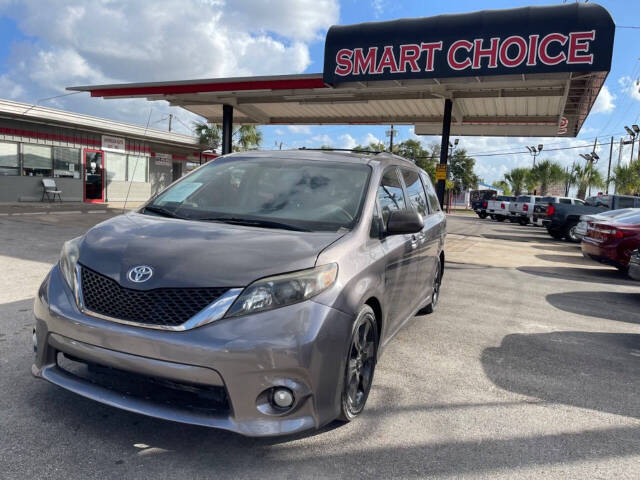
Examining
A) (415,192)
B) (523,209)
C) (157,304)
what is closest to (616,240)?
(415,192)

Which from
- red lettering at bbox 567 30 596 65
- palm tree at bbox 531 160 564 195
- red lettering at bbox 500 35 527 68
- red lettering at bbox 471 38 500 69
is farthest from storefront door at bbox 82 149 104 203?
palm tree at bbox 531 160 564 195

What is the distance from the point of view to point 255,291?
2.48 m

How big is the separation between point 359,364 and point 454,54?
33.3ft

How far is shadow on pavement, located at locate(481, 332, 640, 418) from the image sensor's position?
3.74 metres

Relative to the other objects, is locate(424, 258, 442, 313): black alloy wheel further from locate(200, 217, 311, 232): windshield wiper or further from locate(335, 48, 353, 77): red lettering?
locate(335, 48, 353, 77): red lettering

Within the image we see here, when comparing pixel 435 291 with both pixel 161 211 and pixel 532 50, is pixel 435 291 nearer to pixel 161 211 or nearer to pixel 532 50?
pixel 161 211

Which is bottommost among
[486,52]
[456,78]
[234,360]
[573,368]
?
[573,368]

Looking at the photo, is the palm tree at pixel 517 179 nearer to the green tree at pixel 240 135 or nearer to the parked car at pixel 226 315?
the green tree at pixel 240 135

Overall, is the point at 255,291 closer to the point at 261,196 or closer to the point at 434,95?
the point at 261,196

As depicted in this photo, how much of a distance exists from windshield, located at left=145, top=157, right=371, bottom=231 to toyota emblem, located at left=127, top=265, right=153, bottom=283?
81 cm

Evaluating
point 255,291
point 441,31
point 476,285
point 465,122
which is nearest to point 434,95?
point 441,31

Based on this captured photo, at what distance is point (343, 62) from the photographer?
41.1ft

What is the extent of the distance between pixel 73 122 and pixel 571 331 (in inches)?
787

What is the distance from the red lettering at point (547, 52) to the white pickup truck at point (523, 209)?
1827 centimetres
